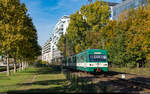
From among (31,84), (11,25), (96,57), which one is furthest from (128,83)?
(11,25)

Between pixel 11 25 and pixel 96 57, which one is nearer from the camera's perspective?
pixel 96 57

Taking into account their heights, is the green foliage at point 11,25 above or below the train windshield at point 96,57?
above

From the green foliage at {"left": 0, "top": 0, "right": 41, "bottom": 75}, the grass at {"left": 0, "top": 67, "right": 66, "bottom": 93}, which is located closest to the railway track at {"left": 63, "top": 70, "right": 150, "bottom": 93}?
the grass at {"left": 0, "top": 67, "right": 66, "bottom": 93}

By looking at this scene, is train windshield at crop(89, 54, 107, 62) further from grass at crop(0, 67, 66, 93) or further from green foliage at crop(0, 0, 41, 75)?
green foliage at crop(0, 0, 41, 75)

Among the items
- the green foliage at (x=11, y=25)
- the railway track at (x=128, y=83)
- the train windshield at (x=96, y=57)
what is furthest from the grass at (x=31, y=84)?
the green foliage at (x=11, y=25)

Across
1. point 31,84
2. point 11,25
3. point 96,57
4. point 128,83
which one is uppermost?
point 11,25

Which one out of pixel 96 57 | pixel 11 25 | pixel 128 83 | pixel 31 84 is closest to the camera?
pixel 128 83

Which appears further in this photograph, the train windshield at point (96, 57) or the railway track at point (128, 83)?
the train windshield at point (96, 57)

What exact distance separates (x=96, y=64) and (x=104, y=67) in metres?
1.12

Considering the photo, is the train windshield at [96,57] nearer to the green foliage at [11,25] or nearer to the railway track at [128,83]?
the railway track at [128,83]

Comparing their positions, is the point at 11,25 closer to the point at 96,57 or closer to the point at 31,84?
the point at 96,57

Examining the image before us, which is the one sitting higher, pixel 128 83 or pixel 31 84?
pixel 31 84

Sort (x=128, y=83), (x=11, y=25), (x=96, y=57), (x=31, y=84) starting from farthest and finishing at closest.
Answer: (x=11, y=25), (x=96, y=57), (x=31, y=84), (x=128, y=83)

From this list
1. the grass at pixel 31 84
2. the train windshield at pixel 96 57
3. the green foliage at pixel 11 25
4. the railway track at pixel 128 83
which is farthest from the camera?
the green foliage at pixel 11 25
